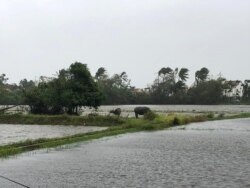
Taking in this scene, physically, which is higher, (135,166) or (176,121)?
(176,121)

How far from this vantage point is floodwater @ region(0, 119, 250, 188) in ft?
46.6

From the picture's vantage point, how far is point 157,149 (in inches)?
934

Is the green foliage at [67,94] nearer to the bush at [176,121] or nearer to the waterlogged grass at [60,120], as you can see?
the waterlogged grass at [60,120]

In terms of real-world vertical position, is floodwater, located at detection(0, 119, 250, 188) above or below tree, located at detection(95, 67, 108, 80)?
below

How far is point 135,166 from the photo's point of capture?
57.9 feet

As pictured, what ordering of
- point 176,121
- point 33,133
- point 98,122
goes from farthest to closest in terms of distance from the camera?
point 98,122, point 176,121, point 33,133

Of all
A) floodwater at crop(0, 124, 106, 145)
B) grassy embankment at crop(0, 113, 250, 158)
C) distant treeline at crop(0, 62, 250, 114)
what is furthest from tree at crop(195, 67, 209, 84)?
floodwater at crop(0, 124, 106, 145)

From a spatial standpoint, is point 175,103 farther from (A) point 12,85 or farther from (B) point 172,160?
(B) point 172,160

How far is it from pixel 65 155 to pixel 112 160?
118 inches

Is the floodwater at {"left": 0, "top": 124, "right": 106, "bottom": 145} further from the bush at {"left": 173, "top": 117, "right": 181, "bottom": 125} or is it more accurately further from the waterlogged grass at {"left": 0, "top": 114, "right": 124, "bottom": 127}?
the bush at {"left": 173, "top": 117, "right": 181, "bottom": 125}

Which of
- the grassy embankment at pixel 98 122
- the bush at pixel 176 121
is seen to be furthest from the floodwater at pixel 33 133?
the bush at pixel 176 121

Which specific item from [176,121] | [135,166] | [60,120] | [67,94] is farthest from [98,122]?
[135,166]

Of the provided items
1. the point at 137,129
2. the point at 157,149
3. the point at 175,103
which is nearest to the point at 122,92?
the point at 175,103

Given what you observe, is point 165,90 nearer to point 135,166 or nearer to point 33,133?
point 33,133
